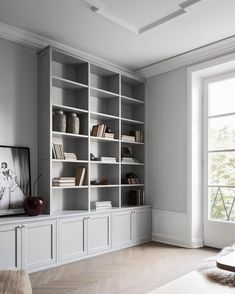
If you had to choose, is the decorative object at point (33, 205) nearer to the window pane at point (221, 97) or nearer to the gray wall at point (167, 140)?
the gray wall at point (167, 140)

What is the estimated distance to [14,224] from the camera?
3.21m

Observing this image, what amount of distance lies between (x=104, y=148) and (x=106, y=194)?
0.73 meters

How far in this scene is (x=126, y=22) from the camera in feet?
11.5

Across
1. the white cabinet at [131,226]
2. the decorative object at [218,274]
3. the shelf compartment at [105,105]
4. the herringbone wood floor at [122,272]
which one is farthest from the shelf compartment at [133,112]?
the decorative object at [218,274]

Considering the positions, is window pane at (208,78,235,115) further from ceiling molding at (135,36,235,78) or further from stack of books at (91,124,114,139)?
stack of books at (91,124,114,139)

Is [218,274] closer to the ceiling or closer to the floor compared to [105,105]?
closer to the floor

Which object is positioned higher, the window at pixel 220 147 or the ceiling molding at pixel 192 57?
the ceiling molding at pixel 192 57

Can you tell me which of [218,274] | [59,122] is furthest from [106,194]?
[218,274]

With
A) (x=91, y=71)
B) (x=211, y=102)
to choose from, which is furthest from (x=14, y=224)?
(x=211, y=102)

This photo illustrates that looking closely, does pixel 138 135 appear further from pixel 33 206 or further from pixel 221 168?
pixel 33 206

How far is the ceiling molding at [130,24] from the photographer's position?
3076mm

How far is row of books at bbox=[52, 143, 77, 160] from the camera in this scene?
3.86 metres

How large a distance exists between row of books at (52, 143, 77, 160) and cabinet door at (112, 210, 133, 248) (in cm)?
106

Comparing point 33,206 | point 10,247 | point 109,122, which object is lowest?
point 10,247
